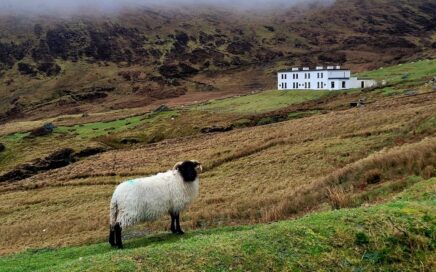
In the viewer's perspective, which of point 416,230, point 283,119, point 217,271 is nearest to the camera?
point 217,271

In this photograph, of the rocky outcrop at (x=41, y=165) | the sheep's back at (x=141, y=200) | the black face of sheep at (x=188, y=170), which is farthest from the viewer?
the rocky outcrop at (x=41, y=165)

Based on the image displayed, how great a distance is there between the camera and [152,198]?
2066 centimetres

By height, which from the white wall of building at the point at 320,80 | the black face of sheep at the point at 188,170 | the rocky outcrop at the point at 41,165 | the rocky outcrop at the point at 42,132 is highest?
the black face of sheep at the point at 188,170

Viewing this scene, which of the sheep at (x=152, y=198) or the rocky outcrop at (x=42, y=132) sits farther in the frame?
the rocky outcrop at (x=42, y=132)

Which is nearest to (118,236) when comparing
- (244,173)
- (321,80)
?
(244,173)

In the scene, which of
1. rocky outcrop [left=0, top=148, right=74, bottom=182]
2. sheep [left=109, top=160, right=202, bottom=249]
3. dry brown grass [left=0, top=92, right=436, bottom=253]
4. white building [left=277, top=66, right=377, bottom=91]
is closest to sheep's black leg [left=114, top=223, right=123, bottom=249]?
sheep [left=109, top=160, right=202, bottom=249]

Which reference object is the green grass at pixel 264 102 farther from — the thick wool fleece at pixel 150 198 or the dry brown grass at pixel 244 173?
the thick wool fleece at pixel 150 198

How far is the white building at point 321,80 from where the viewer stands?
379 feet

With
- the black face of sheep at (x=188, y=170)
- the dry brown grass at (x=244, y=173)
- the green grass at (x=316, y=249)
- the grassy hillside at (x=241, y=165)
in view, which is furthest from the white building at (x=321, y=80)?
the green grass at (x=316, y=249)

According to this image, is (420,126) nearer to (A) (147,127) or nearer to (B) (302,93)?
(A) (147,127)

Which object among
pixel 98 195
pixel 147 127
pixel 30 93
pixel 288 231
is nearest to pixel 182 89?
pixel 30 93

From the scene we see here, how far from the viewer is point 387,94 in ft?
268

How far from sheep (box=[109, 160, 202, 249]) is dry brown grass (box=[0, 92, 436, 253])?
421cm

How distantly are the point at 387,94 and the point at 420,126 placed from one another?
47.6 m
